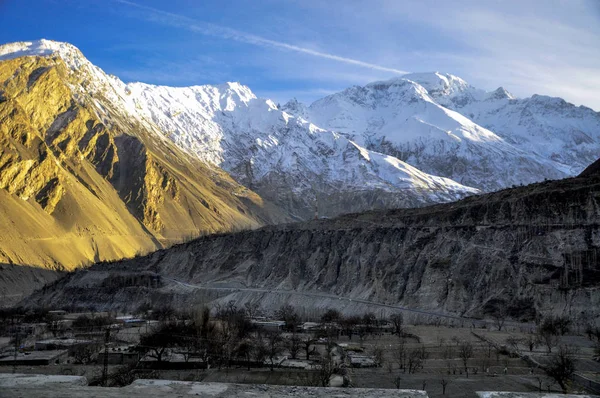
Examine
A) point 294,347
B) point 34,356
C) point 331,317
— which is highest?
point 331,317

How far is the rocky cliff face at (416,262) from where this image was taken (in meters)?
69.9

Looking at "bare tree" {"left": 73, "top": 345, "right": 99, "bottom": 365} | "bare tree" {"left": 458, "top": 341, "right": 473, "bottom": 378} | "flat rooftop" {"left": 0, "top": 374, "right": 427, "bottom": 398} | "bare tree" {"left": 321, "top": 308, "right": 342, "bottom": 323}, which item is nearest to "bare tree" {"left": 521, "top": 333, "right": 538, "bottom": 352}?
"bare tree" {"left": 458, "top": 341, "right": 473, "bottom": 378}

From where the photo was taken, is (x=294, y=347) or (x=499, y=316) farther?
(x=499, y=316)

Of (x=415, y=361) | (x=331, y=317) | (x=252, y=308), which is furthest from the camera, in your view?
(x=252, y=308)

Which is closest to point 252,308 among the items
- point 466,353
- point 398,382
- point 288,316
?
point 288,316

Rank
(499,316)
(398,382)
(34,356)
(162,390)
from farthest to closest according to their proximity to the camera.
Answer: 1. (499,316)
2. (34,356)
3. (398,382)
4. (162,390)

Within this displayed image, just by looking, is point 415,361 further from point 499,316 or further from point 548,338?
point 499,316

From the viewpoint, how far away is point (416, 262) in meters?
85.4

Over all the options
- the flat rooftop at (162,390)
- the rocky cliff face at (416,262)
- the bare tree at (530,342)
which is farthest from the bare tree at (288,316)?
the flat rooftop at (162,390)

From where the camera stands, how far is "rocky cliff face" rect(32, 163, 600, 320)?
6988 centimetres

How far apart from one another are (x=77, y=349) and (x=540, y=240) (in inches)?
1953

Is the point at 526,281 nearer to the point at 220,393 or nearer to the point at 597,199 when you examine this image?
the point at 597,199

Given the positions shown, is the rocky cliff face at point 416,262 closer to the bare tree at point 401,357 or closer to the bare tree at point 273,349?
the bare tree at point 401,357

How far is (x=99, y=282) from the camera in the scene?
4523 inches
